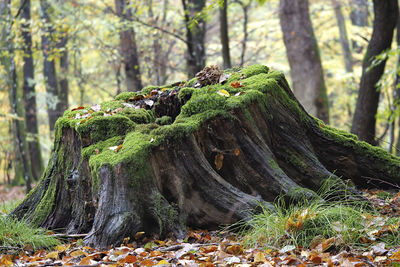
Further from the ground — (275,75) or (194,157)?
(275,75)

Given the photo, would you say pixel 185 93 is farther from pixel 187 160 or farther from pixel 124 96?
pixel 124 96

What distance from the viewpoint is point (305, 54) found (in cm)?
1130

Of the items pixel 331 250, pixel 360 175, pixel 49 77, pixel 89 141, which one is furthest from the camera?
pixel 49 77

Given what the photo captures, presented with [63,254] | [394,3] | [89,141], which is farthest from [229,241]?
[394,3]

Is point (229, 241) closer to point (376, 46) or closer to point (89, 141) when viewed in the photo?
point (89, 141)

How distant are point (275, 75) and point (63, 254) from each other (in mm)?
3632

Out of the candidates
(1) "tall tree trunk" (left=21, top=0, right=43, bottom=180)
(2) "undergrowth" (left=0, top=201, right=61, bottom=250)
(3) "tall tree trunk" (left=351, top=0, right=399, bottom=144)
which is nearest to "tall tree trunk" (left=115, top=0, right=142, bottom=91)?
(1) "tall tree trunk" (left=21, top=0, right=43, bottom=180)

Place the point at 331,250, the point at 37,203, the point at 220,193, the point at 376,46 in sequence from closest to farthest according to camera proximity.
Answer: the point at 331,250 < the point at 220,193 < the point at 37,203 < the point at 376,46

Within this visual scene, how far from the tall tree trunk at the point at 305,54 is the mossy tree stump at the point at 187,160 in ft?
18.3

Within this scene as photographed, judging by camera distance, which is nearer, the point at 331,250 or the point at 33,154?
the point at 331,250

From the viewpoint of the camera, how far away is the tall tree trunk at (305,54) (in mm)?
11211

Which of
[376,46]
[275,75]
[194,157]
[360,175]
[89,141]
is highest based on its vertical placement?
[376,46]

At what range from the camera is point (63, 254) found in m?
3.78

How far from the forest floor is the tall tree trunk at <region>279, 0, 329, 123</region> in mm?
7992
